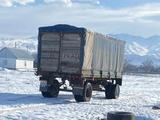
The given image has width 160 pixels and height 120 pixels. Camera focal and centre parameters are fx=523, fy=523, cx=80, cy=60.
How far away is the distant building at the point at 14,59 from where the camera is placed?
5758 inches

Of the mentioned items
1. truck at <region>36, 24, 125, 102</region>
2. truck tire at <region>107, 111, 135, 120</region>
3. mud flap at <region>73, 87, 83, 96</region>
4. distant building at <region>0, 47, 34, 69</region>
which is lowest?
truck tire at <region>107, 111, 135, 120</region>

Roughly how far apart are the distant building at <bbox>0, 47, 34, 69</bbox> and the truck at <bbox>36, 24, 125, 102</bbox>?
118 metres

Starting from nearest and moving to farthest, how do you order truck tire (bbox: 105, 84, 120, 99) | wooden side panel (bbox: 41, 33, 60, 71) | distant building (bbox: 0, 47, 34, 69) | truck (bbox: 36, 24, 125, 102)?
truck (bbox: 36, 24, 125, 102) → wooden side panel (bbox: 41, 33, 60, 71) → truck tire (bbox: 105, 84, 120, 99) → distant building (bbox: 0, 47, 34, 69)

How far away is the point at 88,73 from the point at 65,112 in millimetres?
6366

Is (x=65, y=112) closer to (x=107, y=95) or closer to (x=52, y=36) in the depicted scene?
(x=52, y=36)

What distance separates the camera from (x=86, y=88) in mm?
26016

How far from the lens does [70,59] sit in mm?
26000

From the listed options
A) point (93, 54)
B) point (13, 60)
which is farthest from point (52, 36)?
point (13, 60)

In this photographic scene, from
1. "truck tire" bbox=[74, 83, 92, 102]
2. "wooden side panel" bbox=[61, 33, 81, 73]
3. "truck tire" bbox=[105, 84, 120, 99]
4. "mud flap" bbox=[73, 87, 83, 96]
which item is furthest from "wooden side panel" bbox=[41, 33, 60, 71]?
"truck tire" bbox=[105, 84, 120, 99]

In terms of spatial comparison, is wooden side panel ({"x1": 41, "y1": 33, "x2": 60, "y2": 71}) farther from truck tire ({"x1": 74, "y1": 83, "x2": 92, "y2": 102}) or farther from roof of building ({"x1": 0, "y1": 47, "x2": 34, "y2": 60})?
roof of building ({"x1": 0, "y1": 47, "x2": 34, "y2": 60})

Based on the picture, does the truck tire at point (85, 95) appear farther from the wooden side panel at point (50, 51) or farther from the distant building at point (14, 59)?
the distant building at point (14, 59)

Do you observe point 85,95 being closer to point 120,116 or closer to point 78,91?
point 78,91

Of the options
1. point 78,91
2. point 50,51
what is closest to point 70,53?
point 50,51

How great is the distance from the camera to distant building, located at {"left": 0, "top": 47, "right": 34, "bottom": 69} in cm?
14625
